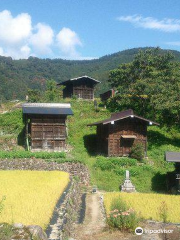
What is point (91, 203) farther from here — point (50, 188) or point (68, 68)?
point (68, 68)

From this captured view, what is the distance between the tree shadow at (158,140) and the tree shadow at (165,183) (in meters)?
6.53

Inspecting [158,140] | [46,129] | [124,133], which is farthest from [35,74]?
[124,133]

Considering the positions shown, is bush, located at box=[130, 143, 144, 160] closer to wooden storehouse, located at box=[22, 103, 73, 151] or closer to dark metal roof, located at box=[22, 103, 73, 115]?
wooden storehouse, located at box=[22, 103, 73, 151]

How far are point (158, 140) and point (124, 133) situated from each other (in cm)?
565

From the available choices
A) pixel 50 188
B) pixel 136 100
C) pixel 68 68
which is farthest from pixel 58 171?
pixel 68 68

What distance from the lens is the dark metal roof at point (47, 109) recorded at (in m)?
29.9

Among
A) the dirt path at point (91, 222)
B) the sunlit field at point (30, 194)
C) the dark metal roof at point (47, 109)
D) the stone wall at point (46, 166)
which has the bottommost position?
the dirt path at point (91, 222)

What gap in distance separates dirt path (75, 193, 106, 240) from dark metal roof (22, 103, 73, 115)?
12227mm

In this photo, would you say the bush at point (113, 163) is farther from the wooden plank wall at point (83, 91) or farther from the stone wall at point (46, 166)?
the wooden plank wall at point (83, 91)

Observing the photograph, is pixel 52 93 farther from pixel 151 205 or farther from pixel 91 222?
pixel 91 222

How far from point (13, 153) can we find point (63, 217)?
15.2 metres

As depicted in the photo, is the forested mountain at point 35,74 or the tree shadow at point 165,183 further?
the forested mountain at point 35,74

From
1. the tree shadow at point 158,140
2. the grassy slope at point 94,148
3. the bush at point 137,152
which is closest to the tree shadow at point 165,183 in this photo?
the grassy slope at point 94,148

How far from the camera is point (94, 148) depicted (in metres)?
33.3
